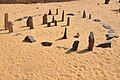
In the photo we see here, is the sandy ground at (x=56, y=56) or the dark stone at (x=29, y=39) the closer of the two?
the sandy ground at (x=56, y=56)

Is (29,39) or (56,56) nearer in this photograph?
(56,56)

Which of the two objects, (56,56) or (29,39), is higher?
(29,39)

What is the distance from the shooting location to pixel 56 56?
13867mm

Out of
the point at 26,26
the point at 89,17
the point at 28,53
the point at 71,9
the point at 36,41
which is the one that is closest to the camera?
the point at 28,53

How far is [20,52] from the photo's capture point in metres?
14.1

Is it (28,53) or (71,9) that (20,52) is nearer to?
(28,53)

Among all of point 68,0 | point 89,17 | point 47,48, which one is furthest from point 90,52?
point 68,0

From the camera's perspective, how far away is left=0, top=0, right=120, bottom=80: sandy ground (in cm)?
1211

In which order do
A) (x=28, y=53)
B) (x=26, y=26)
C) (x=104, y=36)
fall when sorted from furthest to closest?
(x=26, y=26) < (x=104, y=36) < (x=28, y=53)

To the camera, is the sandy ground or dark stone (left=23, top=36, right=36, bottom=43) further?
dark stone (left=23, top=36, right=36, bottom=43)

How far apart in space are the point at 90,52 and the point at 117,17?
7885 mm

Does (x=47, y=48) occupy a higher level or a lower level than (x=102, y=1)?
lower

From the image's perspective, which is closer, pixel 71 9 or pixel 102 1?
pixel 71 9

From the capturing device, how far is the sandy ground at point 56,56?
12.1 metres
